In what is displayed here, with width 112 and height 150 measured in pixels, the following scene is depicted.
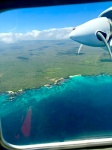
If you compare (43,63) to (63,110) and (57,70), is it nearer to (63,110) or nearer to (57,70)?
(57,70)

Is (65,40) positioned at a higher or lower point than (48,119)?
higher

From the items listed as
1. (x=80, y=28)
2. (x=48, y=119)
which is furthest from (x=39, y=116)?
(x=80, y=28)

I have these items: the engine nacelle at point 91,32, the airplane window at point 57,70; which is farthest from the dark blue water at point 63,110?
the engine nacelle at point 91,32

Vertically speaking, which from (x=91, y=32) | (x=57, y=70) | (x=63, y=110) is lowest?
(x=63, y=110)

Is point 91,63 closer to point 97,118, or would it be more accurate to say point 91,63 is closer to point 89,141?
point 97,118

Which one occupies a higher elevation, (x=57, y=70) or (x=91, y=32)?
(x=91, y=32)

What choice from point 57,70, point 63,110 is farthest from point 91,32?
point 63,110

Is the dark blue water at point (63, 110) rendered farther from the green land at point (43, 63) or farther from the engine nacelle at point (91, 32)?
the engine nacelle at point (91, 32)
